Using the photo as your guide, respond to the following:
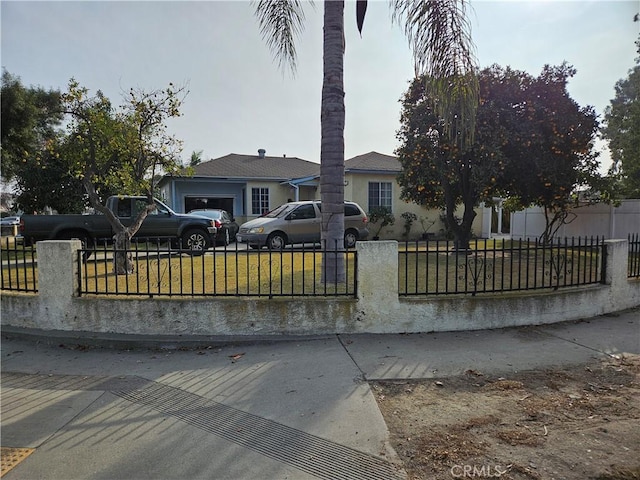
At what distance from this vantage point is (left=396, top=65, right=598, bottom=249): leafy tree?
1006cm

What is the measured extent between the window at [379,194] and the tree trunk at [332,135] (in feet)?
42.0

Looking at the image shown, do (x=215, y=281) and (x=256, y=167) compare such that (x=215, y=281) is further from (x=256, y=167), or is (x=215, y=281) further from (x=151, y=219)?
(x=256, y=167)

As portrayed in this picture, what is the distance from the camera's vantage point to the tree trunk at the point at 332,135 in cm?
641

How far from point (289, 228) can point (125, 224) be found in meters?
4.93

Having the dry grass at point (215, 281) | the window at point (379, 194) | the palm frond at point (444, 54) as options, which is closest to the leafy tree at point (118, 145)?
the dry grass at point (215, 281)

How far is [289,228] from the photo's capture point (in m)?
13.4

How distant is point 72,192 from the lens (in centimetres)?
2011

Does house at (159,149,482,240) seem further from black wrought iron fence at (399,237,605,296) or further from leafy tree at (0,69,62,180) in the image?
black wrought iron fence at (399,237,605,296)

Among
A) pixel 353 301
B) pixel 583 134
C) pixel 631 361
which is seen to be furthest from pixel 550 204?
pixel 353 301

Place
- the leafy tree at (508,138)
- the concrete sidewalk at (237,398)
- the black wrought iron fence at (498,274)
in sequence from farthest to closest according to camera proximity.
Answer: the leafy tree at (508,138) < the black wrought iron fence at (498,274) < the concrete sidewalk at (237,398)

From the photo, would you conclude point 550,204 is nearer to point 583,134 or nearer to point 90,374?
point 583,134

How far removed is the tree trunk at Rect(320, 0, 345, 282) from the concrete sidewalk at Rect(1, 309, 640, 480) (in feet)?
5.62

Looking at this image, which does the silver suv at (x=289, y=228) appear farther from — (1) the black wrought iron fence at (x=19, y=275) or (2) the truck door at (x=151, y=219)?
(1) the black wrought iron fence at (x=19, y=275)

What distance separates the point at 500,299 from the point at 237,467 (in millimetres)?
4304
